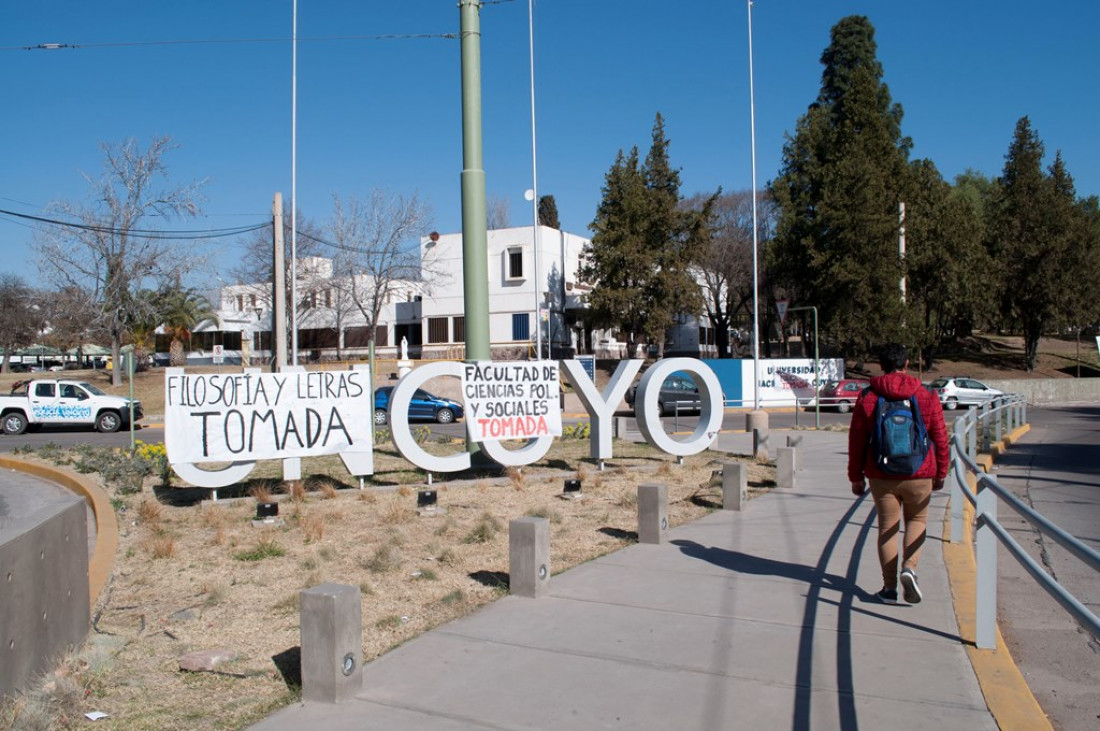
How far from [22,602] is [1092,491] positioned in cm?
1400

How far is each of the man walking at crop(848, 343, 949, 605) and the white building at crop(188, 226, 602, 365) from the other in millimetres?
43523

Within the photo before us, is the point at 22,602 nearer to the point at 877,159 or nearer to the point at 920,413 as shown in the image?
the point at 920,413

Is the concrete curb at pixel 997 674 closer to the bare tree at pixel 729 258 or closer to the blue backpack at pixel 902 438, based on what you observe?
the blue backpack at pixel 902 438

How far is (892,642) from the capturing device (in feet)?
19.0

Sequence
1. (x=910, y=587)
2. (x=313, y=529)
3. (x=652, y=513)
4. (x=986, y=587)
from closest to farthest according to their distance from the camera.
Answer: (x=986, y=587) → (x=910, y=587) → (x=652, y=513) → (x=313, y=529)

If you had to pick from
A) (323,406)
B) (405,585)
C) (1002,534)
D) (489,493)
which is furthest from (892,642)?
(323,406)

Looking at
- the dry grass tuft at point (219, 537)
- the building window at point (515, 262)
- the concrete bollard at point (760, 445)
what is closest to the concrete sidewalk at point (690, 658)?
the dry grass tuft at point (219, 537)

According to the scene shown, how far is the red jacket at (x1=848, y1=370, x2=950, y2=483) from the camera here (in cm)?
646

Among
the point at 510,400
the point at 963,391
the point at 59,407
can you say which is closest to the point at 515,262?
the point at 963,391

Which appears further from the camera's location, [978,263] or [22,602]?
[978,263]

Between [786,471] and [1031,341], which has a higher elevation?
[1031,341]

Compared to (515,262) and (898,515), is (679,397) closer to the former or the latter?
(515,262)

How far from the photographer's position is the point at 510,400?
14.0 meters

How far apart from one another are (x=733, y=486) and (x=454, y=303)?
46.2 metres
